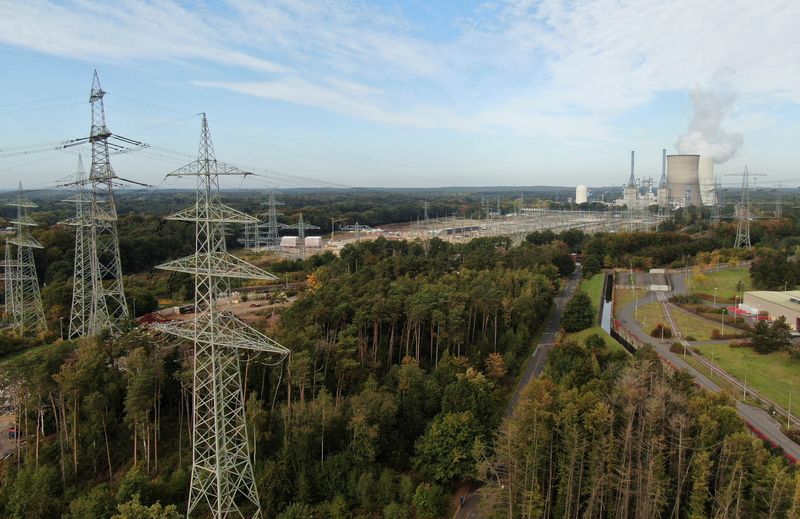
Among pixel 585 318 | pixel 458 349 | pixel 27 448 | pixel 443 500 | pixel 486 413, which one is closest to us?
pixel 443 500

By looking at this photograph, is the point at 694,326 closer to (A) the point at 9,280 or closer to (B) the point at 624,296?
(B) the point at 624,296

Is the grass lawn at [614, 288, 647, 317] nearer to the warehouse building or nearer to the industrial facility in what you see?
the warehouse building

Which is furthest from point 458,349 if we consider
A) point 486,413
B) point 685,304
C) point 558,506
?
point 685,304

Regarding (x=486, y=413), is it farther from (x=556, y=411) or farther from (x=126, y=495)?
(x=126, y=495)

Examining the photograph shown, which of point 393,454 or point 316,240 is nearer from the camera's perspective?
point 393,454

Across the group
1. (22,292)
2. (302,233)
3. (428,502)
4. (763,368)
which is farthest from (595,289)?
(302,233)

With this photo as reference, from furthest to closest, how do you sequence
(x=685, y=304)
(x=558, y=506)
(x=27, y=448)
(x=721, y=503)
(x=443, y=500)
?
1. (x=685, y=304)
2. (x=27, y=448)
3. (x=443, y=500)
4. (x=558, y=506)
5. (x=721, y=503)
